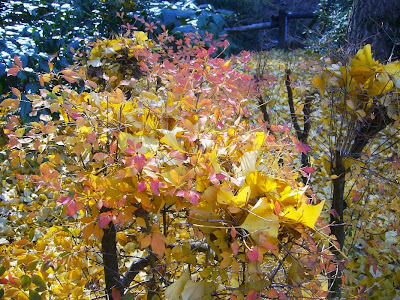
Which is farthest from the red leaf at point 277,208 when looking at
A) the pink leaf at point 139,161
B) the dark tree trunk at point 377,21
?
the dark tree trunk at point 377,21

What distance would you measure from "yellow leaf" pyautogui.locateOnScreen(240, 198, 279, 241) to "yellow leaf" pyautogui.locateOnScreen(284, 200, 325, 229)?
53mm

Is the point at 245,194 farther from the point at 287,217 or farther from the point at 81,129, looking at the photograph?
the point at 81,129

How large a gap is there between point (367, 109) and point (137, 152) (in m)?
1.18

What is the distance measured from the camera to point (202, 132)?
105cm

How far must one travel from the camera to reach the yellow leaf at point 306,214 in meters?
0.81

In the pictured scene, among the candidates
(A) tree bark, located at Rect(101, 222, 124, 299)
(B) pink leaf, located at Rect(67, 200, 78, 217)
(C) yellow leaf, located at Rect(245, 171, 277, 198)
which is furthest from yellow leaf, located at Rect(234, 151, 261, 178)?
(A) tree bark, located at Rect(101, 222, 124, 299)

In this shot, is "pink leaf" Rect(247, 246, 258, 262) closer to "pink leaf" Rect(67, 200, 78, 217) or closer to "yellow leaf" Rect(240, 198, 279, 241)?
"yellow leaf" Rect(240, 198, 279, 241)

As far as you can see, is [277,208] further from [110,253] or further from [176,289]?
[110,253]

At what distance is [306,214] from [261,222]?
11 cm

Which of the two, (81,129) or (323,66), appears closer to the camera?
(81,129)

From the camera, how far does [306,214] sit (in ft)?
2.71

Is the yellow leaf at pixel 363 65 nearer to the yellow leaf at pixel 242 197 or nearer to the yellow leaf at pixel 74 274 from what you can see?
the yellow leaf at pixel 242 197

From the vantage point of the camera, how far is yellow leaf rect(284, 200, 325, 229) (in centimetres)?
81

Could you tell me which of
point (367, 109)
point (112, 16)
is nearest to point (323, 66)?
point (367, 109)
